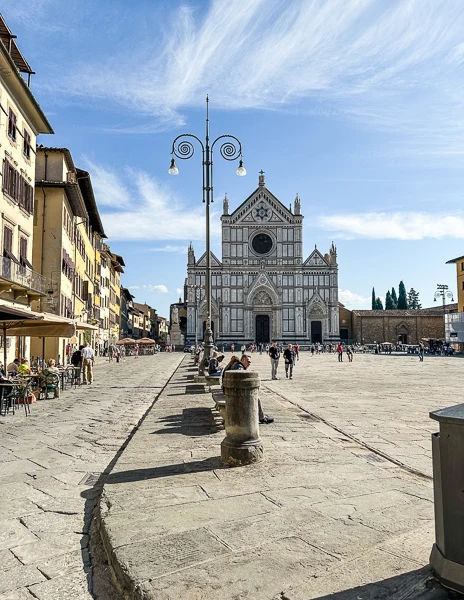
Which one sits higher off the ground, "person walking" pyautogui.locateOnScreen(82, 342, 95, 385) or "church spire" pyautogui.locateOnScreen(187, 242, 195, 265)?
"church spire" pyautogui.locateOnScreen(187, 242, 195, 265)

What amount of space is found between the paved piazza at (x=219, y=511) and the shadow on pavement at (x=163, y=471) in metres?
0.02

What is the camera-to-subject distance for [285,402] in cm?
1116

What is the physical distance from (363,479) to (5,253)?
15239mm

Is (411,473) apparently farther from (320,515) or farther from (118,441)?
(118,441)

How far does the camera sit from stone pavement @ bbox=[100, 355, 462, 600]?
8.55ft

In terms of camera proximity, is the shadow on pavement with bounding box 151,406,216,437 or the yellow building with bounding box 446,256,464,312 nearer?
the shadow on pavement with bounding box 151,406,216,437

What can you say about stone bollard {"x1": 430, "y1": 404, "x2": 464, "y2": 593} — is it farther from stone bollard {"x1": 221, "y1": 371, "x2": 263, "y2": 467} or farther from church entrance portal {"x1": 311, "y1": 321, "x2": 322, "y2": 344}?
church entrance portal {"x1": 311, "y1": 321, "x2": 322, "y2": 344}

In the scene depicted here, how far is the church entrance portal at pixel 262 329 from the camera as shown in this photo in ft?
201

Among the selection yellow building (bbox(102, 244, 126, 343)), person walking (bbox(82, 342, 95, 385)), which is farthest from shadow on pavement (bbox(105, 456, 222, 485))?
yellow building (bbox(102, 244, 126, 343))

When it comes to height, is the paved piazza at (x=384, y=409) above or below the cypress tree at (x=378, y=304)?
below

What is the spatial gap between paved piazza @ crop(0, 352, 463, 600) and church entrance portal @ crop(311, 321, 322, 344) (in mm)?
53252

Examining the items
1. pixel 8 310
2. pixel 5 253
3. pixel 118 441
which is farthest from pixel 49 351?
pixel 118 441

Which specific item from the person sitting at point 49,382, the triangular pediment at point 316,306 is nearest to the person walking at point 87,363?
the person sitting at point 49,382

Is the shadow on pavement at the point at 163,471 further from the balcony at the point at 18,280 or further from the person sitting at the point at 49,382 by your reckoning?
the balcony at the point at 18,280
